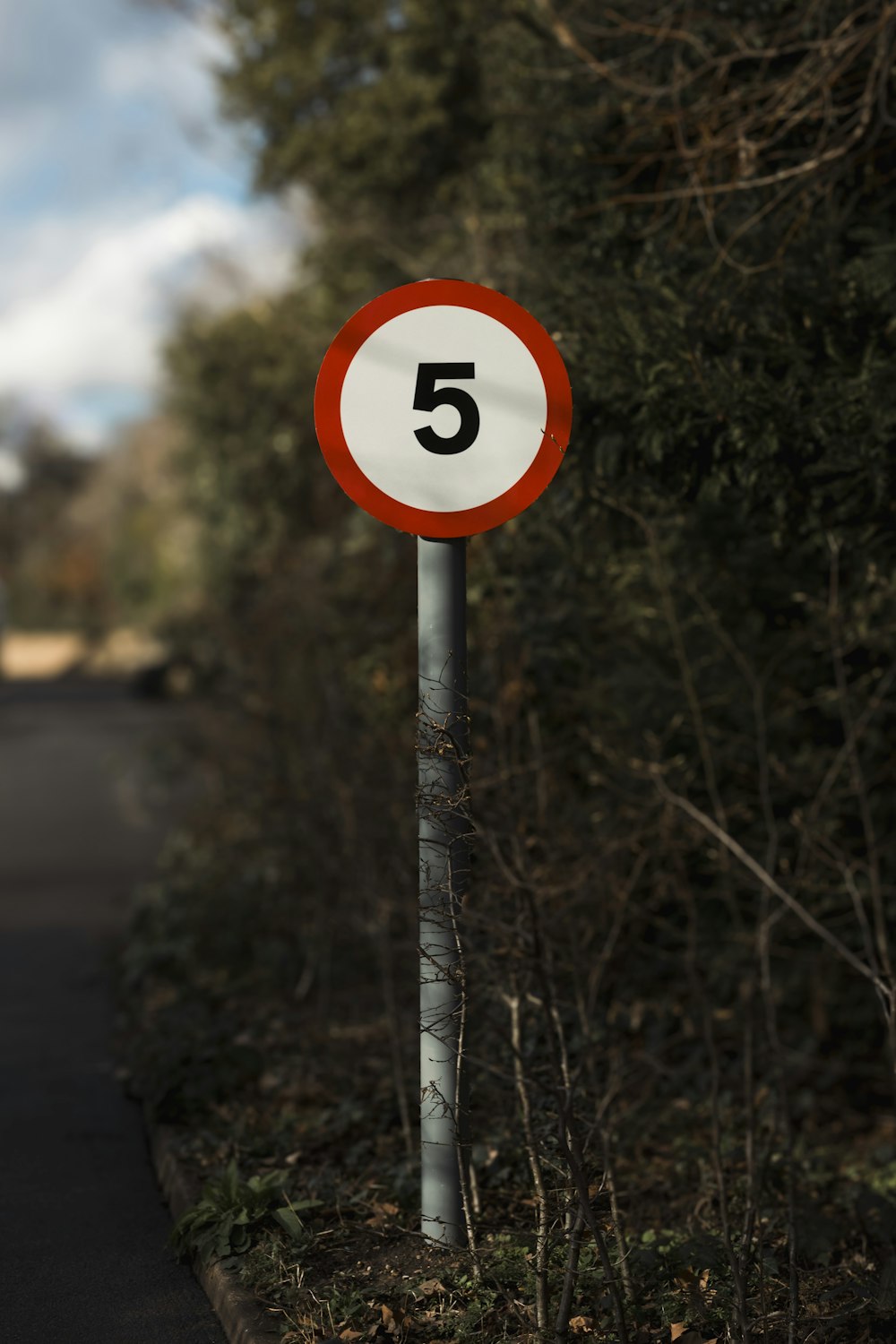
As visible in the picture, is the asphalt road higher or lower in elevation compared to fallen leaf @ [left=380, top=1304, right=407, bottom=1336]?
lower

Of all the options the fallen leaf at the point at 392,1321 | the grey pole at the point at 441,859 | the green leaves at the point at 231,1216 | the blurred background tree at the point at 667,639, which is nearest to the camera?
the fallen leaf at the point at 392,1321

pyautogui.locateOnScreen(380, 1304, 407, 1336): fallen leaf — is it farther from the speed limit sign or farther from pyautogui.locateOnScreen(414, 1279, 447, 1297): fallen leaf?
the speed limit sign

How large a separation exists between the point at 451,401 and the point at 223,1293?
235 centimetres

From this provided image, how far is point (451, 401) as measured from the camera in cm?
375

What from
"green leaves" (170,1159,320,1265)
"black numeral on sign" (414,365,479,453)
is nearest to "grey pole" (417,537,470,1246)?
"black numeral on sign" (414,365,479,453)

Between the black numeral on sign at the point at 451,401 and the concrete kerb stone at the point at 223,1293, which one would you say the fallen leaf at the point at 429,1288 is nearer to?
the concrete kerb stone at the point at 223,1293

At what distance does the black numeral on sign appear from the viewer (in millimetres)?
3752

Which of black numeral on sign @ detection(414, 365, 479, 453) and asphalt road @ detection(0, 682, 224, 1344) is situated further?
asphalt road @ detection(0, 682, 224, 1344)

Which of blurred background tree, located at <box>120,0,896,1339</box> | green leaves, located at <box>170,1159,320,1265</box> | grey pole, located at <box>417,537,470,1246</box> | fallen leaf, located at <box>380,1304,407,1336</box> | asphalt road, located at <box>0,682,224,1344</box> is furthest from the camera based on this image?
blurred background tree, located at <box>120,0,896,1339</box>

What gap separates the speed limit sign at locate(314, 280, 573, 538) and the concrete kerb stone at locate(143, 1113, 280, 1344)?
1976 millimetres

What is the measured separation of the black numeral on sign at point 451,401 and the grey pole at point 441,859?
0.86 feet

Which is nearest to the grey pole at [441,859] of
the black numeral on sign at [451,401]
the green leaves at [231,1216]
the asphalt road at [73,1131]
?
the black numeral on sign at [451,401]

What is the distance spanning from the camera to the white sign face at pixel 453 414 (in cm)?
375

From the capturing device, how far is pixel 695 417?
15.9ft
